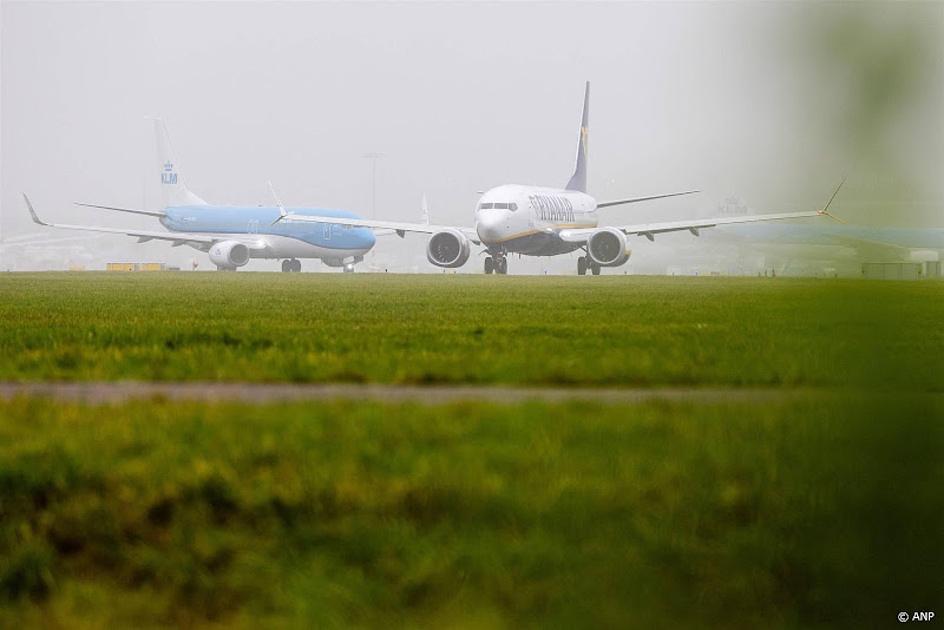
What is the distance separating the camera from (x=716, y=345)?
52.2 ft

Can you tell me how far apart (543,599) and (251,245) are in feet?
327

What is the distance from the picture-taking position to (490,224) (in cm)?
6888

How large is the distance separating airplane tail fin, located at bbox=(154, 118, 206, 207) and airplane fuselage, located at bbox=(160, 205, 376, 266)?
18.2ft

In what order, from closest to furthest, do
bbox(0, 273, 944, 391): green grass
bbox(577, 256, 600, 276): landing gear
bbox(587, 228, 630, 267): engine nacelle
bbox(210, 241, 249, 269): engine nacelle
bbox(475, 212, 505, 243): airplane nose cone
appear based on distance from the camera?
bbox(0, 273, 944, 391): green grass → bbox(475, 212, 505, 243): airplane nose cone → bbox(587, 228, 630, 267): engine nacelle → bbox(577, 256, 600, 276): landing gear → bbox(210, 241, 249, 269): engine nacelle

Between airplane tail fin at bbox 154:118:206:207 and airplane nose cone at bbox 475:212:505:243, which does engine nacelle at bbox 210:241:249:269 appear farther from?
airplane nose cone at bbox 475:212:505:243

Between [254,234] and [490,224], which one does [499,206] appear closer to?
[490,224]

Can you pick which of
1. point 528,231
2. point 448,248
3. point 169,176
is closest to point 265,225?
point 169,176

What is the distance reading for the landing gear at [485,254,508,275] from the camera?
249ft

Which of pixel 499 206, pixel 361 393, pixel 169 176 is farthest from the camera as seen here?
pixel 169 176

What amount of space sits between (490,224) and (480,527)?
64.0 m

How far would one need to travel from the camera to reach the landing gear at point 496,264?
249 ft

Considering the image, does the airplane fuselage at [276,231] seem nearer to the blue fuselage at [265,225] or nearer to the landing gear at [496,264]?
the blue fuselage at [265,225]

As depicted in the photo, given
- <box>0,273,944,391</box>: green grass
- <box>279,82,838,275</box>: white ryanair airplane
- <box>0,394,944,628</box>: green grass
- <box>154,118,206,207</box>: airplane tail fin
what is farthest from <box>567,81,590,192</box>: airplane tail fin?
<box>0,394,944,628</box>: green grass

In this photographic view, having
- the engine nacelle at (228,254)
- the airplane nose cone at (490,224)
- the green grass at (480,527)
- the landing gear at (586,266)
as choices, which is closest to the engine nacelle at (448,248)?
the airplane nose cone at (490,224)
